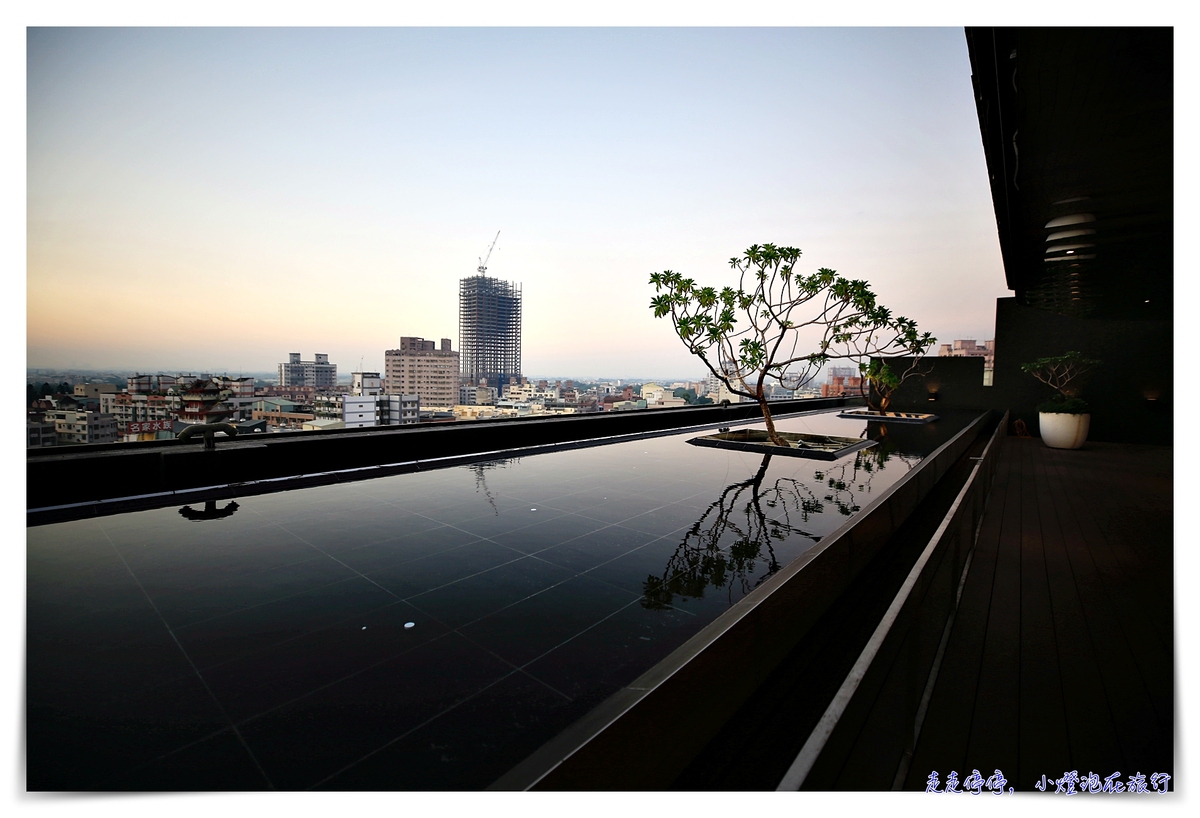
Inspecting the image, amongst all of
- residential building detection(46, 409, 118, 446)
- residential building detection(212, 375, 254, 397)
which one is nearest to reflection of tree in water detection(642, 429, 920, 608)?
residential building detection(46, 409, 118, 446)

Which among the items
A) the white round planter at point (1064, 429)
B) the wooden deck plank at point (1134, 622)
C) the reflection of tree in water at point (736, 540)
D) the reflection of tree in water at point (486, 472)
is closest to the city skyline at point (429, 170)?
the reflection of tree in water at point (486, 472)

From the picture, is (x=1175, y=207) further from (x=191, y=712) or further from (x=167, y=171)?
(x=167, y=171)

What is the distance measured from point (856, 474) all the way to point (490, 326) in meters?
13.8

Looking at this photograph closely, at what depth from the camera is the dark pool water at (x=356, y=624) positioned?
4.16ft

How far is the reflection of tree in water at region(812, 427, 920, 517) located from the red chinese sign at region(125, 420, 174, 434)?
17.7 ft

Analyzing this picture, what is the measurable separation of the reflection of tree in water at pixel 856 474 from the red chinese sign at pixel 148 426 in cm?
539

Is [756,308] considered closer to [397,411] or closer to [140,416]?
[397,411]

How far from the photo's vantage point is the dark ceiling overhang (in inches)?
83.7

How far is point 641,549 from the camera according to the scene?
2.84 m

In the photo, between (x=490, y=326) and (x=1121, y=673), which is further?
(x=490, y=326)

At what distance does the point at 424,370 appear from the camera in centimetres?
880

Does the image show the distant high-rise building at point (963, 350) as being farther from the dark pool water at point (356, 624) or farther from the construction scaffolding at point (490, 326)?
the dark pool water at point (356, 624)

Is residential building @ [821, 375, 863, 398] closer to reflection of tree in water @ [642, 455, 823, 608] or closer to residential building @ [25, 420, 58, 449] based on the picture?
reflection of tree in water @ [642, 455, 823, 608]

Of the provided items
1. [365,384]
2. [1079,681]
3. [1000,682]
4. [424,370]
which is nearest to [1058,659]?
[1079,681]
